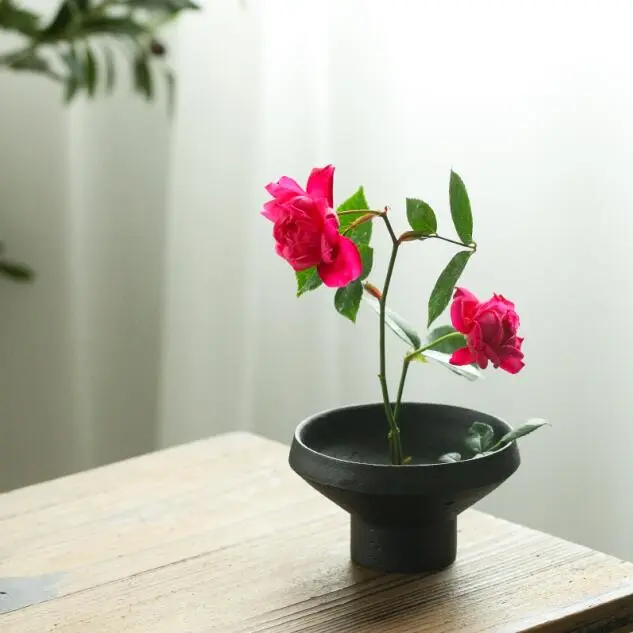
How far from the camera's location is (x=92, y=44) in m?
1.81

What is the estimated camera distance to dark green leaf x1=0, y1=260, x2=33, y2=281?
1.66 metres

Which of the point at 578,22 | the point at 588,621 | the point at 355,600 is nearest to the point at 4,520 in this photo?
the point at 355,600

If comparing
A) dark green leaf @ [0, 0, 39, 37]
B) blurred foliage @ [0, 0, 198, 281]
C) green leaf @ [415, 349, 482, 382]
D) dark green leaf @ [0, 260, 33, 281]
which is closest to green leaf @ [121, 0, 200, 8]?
blurred foliage @ [0, 0, 198, 281]

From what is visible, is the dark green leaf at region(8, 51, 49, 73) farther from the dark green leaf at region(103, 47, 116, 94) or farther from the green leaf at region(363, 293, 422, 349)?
the green leaf at region(363, 293, 422, 349)

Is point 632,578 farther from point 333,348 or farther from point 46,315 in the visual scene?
point 46,315

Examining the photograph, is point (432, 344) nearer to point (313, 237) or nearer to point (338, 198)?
point (313, 237)

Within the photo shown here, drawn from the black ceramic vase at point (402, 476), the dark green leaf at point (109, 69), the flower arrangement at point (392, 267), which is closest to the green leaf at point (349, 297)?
the flower arrangement at point (392, 267)

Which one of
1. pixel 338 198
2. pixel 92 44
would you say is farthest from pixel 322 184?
pixel 92 44

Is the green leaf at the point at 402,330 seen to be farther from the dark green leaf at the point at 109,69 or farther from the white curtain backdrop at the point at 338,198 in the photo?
the dark green leaf at the point at 109,69

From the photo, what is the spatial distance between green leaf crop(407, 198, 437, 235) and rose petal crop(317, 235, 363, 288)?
2.4 inches

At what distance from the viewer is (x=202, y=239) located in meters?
1.60

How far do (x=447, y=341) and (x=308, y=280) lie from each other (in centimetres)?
12

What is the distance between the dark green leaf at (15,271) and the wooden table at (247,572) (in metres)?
0.69

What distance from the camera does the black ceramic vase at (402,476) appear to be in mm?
765
